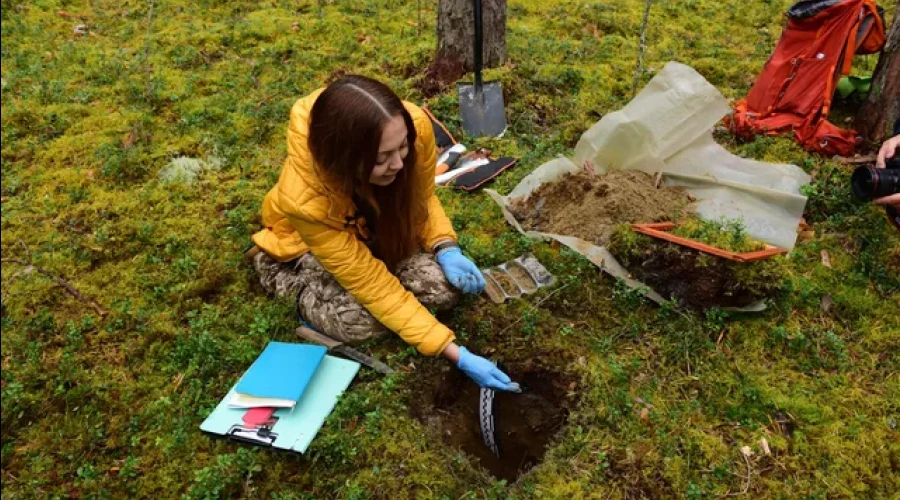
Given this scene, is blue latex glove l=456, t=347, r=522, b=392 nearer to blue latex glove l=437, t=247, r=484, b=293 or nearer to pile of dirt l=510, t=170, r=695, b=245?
blue latex glove l=437, t=247, r=484, b=293

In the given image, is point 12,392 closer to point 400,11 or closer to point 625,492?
point 625,492

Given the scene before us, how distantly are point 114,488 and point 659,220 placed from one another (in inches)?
110

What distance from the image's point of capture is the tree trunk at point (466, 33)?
15.2ft

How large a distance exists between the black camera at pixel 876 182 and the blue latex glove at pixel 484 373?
2.16 meters

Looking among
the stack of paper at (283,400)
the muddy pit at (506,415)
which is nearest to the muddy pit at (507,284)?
the muddy pit at (506,415)

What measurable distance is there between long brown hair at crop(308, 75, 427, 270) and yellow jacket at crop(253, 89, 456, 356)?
0.11m

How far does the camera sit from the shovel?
4.35 m

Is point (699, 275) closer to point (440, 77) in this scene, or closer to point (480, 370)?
point (480, 370)

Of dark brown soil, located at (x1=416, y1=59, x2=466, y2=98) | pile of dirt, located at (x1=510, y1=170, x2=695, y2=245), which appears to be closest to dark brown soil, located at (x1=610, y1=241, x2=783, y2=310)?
pile of dirt, located at (x1=510, y1=170, x2=695, y2=245)

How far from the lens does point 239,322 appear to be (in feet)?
9.20

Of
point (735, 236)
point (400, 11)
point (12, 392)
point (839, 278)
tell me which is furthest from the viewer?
point (400, 11)

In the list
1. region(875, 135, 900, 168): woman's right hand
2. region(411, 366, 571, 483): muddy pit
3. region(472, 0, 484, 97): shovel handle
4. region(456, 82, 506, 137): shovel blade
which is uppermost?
region(472, 0, 484, 97): shovel handle

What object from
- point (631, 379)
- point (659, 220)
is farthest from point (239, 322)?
point (659, 220)

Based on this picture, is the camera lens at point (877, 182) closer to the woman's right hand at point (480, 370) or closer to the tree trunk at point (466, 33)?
the woman's right hand at point (480, 370)
